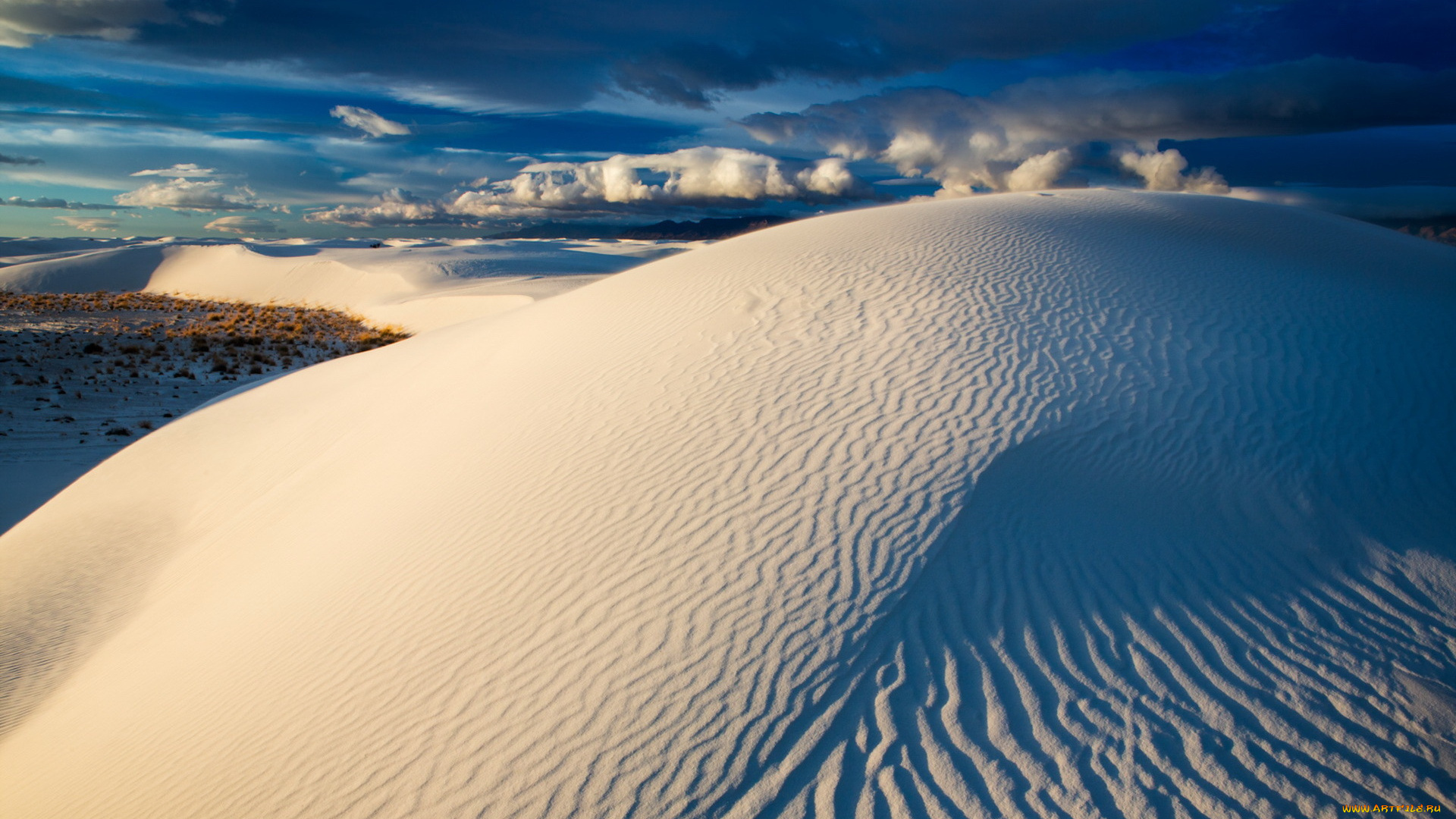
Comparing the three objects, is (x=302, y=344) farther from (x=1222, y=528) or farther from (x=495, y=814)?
(x=1222, y=528)

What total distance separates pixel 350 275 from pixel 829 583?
1523 inches

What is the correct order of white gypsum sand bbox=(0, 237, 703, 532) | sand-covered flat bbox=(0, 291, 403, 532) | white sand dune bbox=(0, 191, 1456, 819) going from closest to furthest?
white sand dune bbox=(0, 191, 1456, 819)
sand-covered flat bbox=(0, 291, 403, 532)
white gypsum sand bbox=(0, 237, 703, 532)

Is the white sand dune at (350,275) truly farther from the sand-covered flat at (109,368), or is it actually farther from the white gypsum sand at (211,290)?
the sand-covered flat at (109,368)

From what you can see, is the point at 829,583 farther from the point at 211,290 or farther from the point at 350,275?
the point at 211,290

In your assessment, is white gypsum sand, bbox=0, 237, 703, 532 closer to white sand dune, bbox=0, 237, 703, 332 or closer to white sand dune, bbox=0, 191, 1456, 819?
white sand dune, bbox=0, 237, 703, 332

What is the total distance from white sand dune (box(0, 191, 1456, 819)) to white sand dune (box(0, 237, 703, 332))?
1714 centimetres

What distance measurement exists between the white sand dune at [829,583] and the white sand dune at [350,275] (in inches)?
675

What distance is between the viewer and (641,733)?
2.80 meters

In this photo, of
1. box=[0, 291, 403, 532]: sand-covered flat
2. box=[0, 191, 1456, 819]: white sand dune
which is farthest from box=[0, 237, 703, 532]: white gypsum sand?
box=[0, 191, 1456, 819]: white sand dune

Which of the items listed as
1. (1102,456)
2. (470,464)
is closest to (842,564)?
(1102,456)

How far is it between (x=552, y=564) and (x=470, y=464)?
2159 mm

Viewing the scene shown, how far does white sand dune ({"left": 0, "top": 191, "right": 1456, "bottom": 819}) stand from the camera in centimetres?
275

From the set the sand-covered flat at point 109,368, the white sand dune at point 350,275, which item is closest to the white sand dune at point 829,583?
the sand-covered flat at point 109,368

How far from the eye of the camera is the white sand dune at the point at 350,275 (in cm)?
2503
